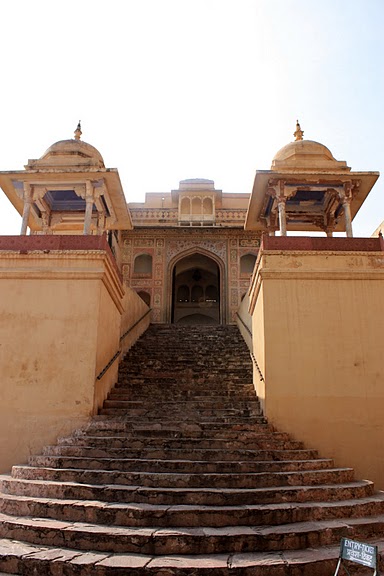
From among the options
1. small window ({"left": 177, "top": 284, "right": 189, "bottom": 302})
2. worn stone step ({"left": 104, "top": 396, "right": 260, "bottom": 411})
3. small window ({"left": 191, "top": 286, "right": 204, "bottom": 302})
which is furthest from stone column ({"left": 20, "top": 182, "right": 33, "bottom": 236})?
small window ({"left": 177, "top": 284, "right": 189, "bottom": 302})

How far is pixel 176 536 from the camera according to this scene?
13.0 ft

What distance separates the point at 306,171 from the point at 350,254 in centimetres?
249

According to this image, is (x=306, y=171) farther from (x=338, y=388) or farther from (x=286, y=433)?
(x=286, y=433)

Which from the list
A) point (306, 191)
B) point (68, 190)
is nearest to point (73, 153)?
point (68, 190)

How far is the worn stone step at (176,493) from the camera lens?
4602 mm

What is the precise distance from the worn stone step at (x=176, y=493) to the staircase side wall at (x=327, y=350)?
1.89 metres

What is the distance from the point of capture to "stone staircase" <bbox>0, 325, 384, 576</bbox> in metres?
3.74

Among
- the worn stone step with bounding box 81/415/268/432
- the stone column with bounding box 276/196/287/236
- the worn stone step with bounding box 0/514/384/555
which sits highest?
Answer: the stone column with bounding box 276/196/287/236

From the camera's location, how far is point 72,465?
216 inches

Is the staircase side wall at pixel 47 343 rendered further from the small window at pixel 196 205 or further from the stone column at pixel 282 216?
the small window at pixel 196 205

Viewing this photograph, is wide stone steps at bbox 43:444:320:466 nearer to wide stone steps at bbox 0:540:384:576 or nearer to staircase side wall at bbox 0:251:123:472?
staircase side wall at bbox 0:251:123:472

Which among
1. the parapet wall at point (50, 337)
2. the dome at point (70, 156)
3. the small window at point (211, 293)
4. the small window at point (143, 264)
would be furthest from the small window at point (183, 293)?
the parapet wall at point (50, 337)

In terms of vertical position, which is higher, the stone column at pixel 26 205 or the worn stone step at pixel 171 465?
the stone column at pixel 26 205

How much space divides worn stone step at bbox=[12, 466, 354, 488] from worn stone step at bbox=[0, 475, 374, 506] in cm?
9
